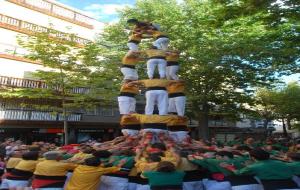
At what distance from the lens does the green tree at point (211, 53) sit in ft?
71.4

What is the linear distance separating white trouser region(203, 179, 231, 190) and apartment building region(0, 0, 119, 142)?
1807cm

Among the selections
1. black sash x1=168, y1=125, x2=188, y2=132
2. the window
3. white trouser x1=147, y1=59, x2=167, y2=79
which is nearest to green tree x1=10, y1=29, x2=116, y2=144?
the window

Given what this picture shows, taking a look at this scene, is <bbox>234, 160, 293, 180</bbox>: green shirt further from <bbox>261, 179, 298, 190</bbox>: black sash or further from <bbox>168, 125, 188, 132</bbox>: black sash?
<bbox>168, 125, 188, 132</bbox>: black sash

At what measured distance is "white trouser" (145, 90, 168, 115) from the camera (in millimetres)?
12422

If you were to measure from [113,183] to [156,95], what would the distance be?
14.3ft

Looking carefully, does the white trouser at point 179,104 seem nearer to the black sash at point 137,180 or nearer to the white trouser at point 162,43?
the white trouser at point 162,43

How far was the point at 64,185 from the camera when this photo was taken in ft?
27.3

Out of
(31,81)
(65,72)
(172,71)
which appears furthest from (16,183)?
(31,81)

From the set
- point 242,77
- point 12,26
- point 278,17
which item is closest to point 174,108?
point 278,17

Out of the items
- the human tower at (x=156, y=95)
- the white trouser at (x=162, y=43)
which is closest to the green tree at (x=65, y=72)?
the human tower at (x=156, y=95)

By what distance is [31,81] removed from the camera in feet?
91.4

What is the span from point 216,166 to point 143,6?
20.2m

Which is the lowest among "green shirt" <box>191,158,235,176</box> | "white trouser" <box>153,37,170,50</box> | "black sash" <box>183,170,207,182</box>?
"black sash" <box>183,170,207,182</box>

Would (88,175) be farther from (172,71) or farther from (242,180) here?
(172,71)
